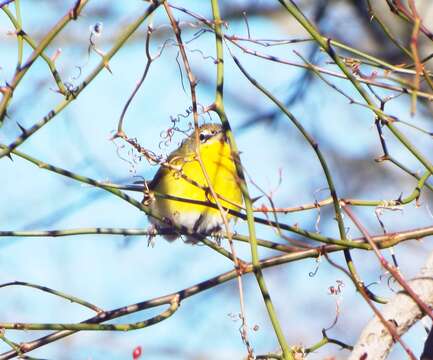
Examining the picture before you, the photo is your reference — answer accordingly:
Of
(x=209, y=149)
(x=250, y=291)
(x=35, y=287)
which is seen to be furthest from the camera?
(x=250, y=291)

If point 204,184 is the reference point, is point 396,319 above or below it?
below

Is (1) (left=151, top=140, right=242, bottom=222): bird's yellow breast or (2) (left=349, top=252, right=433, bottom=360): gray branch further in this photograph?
(1) (left=151, top=140, right=242, bottom=222): bird's yellow breast

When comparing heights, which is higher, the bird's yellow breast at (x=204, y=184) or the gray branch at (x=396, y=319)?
the bird's yellow breast at (x=204, y=184)

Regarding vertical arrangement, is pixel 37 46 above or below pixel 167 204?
below

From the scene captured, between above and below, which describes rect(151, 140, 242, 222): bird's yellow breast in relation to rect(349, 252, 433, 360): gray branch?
above

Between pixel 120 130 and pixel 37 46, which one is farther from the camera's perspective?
pixel 120 130

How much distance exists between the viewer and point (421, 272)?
1.99 m

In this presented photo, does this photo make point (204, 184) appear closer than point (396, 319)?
No

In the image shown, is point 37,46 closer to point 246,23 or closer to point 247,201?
point 247,201

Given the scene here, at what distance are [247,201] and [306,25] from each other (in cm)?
43

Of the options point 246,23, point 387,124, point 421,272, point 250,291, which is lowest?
point 421,272

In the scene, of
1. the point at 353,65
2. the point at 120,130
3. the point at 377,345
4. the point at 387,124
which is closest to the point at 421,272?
the point at 377,345

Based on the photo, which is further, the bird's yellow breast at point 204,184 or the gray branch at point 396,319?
the bird's yellow breast at point 204,184

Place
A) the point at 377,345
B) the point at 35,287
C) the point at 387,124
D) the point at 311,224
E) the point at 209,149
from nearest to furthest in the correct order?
the point at 377,345 → the point at 387,124 → the point at 35,287 → the point at 209,149 → the point at 311,224
